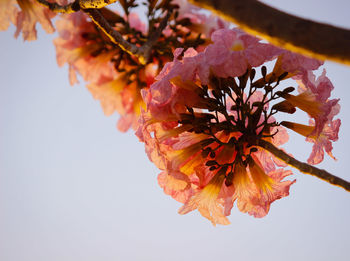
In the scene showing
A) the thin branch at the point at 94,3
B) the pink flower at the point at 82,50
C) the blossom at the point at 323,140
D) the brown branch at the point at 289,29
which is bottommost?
the pink flower at the point at 82,50

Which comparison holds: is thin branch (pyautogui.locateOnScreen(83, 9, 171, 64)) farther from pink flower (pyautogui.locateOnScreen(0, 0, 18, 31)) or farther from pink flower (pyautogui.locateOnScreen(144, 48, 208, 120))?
pink flower (pyautogui.locateOnScreen(0, 0, 18, 31))

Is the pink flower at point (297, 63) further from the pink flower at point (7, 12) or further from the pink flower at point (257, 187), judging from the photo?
the pink flower at point (7, 12)

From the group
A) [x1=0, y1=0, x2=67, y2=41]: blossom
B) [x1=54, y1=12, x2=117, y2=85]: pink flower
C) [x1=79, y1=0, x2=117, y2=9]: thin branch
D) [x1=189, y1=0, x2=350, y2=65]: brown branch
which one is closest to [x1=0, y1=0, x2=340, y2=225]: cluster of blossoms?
[x1=79, y1=0, x2=117, y2=9]: thin branch

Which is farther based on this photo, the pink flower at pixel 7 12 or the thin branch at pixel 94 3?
the pink flower at pixel 7 12

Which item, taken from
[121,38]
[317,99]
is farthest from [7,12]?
[317,99]

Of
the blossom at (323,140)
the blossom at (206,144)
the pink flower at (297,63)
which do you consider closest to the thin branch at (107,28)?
the blossom at (206,144)

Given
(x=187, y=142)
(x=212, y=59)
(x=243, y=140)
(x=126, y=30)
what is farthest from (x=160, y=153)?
(x=126, y=30)

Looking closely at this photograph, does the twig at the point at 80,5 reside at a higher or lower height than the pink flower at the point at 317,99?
higher

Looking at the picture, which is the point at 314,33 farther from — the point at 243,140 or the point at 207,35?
the point at 207,35
